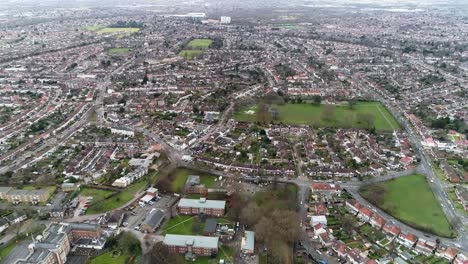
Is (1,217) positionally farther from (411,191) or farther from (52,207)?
(411,191)

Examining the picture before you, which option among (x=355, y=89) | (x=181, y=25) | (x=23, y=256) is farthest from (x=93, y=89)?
(x=181, y=25)

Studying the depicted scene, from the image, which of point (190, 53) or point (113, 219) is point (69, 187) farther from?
point (190, 53)

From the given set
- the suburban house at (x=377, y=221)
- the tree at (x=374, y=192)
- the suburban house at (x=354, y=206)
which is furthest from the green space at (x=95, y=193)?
the tree at (x=374, y=192)

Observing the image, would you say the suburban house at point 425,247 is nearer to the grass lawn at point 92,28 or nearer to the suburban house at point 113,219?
the suburban house at point 113,219

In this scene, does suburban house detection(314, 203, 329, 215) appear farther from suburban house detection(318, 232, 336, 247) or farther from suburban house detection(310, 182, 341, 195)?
suburban house detection(318, 232, 336, 247)

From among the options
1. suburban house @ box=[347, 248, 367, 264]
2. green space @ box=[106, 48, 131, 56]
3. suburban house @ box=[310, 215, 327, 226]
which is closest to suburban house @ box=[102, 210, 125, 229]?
Answer: suburban house @ box=[310, 215, 327, 226]
